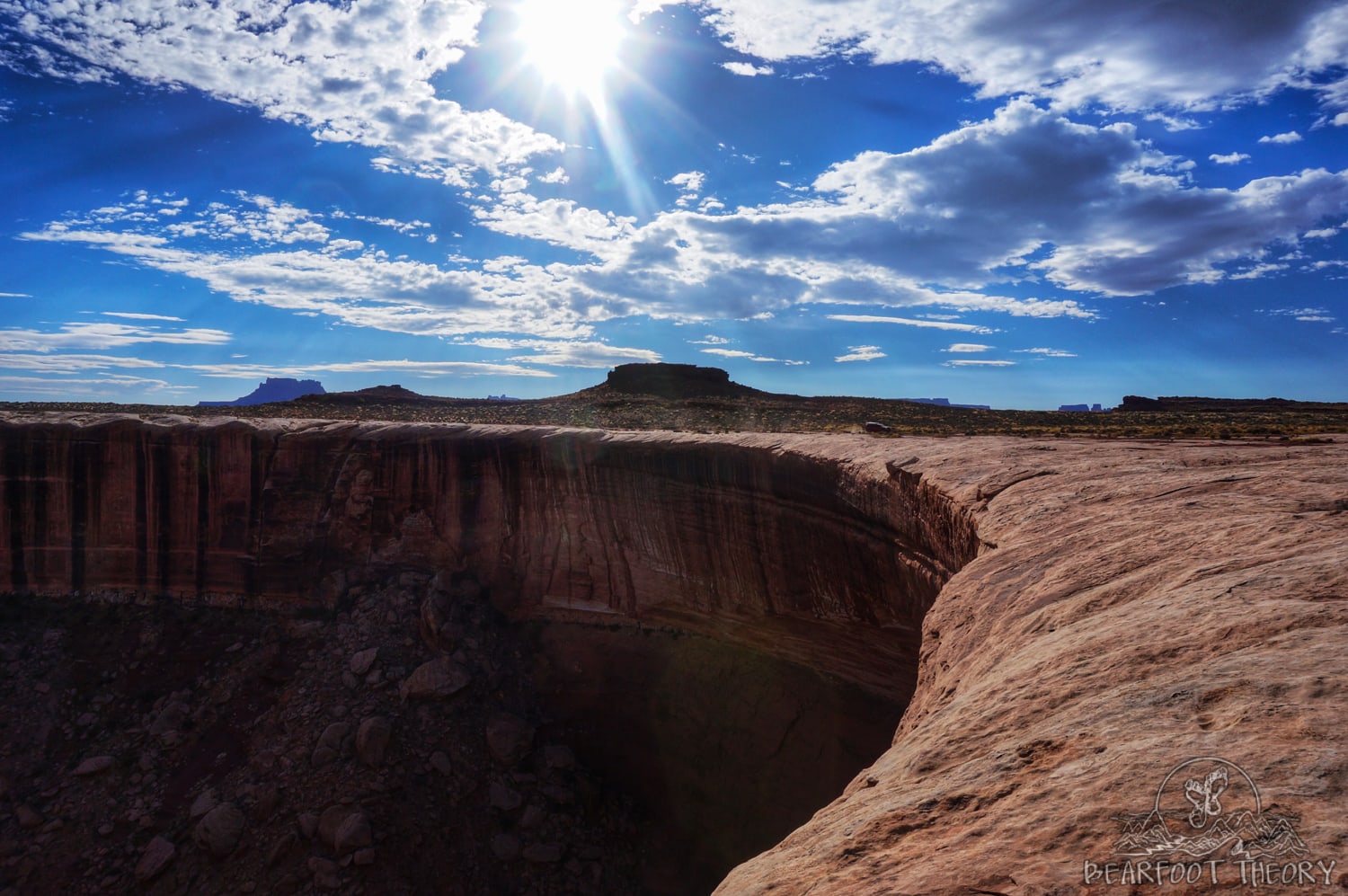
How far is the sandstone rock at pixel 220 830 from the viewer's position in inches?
446

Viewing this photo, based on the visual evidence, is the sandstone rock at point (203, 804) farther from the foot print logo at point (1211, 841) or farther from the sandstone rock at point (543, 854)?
the foot print logo at point (1211, 841)

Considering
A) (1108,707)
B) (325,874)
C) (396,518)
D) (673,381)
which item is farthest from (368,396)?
(1108,707)

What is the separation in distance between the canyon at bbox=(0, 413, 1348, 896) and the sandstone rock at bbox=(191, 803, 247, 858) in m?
0.12

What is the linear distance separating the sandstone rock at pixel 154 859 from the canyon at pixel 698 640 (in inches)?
4.6

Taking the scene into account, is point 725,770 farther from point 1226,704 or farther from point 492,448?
point 1226,704

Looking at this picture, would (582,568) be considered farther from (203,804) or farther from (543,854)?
(203,804)

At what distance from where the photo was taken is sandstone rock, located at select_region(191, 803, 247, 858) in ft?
37.2

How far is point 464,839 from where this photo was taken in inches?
464

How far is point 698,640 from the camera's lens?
48.2 ft

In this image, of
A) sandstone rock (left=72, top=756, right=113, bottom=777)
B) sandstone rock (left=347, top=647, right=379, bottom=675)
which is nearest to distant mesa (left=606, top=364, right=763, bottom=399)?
sandstone rock (left=347, top=647, right=379, bottom=675)

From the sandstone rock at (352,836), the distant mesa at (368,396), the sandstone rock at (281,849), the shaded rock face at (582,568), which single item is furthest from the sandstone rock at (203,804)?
the distant mesa at (368,396)

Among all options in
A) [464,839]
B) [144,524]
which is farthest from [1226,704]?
[144,524]

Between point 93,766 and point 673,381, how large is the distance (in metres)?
38.6

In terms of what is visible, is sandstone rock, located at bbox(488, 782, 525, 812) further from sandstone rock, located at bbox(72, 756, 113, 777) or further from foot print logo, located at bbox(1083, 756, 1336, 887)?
foot print logo, located at bbox(1083, 756, 1336, 887)
